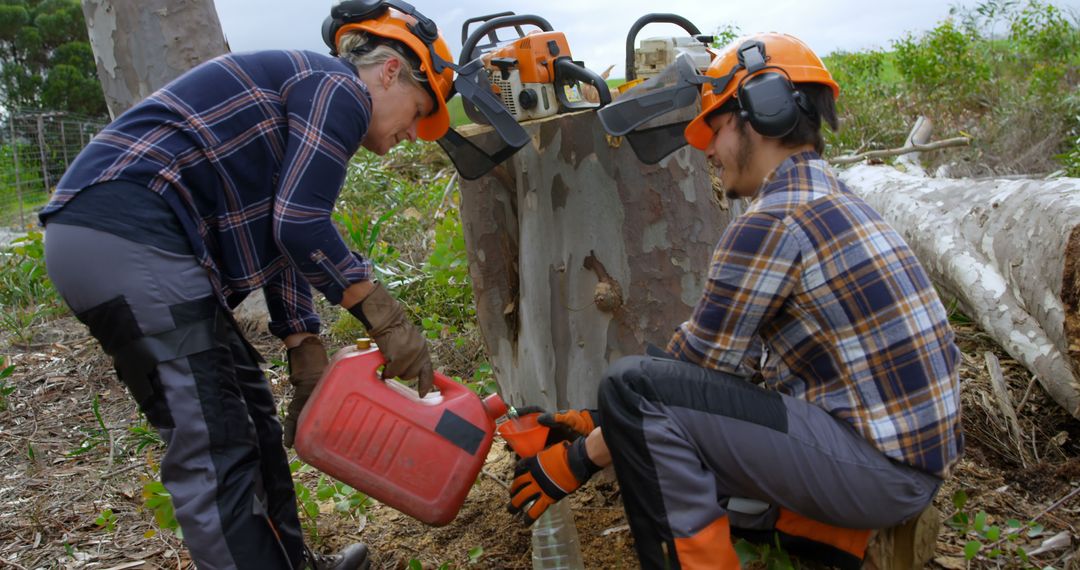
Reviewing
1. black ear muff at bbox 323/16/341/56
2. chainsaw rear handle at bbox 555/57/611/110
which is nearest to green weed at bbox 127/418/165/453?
black ear muff at bbox 323/16/341/56

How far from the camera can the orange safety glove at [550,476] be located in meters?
2.22

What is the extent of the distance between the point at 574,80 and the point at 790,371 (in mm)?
1136

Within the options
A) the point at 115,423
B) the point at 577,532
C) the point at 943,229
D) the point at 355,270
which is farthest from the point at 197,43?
the point at 943,229

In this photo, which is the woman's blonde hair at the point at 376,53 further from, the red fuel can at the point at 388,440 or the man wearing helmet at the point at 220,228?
the red fuel can at the point at 388,440

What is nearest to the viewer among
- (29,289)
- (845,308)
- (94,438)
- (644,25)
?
(845,308)

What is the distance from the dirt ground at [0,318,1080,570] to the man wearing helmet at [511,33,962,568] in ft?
2.15

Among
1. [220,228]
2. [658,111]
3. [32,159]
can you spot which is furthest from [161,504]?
[32,159]

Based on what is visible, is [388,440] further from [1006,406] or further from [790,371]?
[1006,406]

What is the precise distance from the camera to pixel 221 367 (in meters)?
2.11

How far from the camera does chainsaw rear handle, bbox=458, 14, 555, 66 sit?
2.66 meters

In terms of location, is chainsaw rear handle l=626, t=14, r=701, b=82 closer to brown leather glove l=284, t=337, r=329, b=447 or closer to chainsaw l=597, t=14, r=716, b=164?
chainsaw l=597, t=14, r=716, b=164

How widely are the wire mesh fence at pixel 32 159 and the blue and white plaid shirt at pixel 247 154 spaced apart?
924 centimetres

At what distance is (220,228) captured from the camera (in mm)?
2172

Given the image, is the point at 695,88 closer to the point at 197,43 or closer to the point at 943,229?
the point at 943,229
